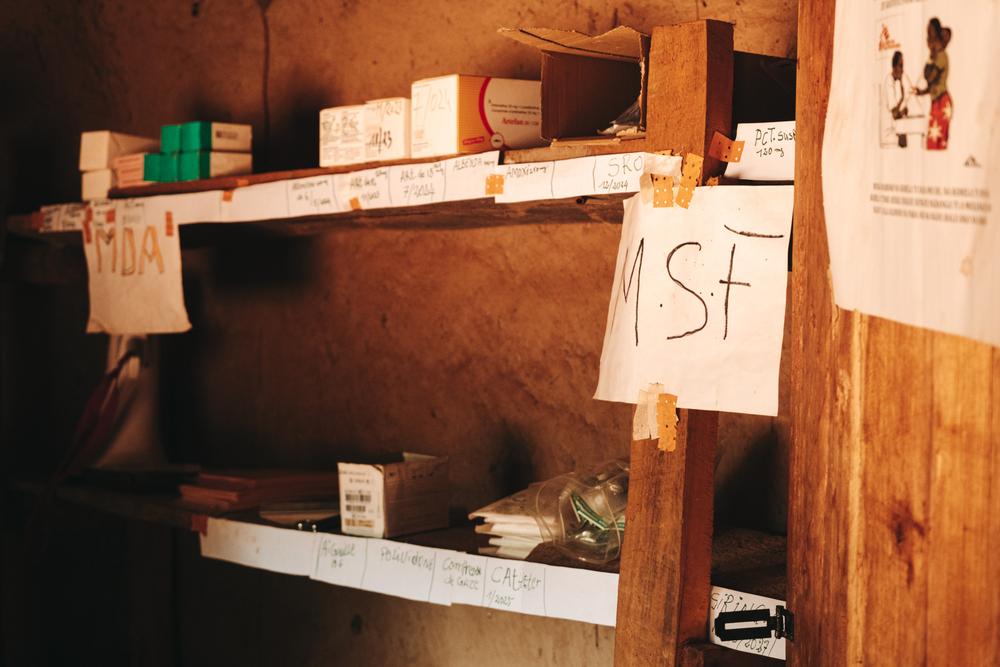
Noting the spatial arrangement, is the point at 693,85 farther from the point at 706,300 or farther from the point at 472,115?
the point at 472,115

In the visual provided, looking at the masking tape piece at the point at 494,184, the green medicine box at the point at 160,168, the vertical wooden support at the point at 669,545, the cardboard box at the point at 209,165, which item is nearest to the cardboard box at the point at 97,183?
the green medicine box at the point at 160,168

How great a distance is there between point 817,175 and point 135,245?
6.27 feet

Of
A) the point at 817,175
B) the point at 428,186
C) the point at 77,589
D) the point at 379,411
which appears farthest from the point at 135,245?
the point at 817,175

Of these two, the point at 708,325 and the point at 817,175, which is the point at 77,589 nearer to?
the point at 708,325

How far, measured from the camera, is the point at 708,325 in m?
1.60

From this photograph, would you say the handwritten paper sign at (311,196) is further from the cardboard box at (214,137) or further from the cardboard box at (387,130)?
the cardboard box at (214,137)

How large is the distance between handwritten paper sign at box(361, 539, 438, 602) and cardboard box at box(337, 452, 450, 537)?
0.19 ft

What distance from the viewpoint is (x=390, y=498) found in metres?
2.30

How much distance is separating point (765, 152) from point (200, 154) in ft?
4.97

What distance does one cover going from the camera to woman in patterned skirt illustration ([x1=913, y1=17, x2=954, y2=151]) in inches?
38.4

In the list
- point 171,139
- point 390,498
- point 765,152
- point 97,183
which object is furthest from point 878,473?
point 97,183

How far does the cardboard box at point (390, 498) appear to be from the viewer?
7.52 ft

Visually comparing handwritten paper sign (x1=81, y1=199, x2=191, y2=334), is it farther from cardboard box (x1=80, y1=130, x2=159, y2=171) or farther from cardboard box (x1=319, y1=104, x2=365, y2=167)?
cardboard box (x1=319, y1=104, x2=365, y2=167)

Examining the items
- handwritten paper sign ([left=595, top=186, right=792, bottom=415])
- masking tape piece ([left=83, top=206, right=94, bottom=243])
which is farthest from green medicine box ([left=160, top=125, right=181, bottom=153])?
handwritten paper sign ([left=595, top=186, right=792, bottom=415])
